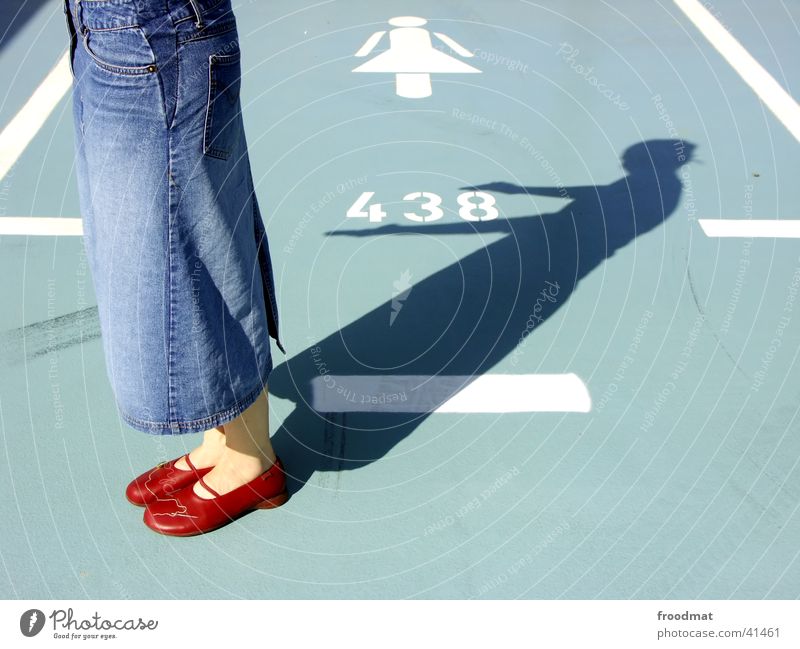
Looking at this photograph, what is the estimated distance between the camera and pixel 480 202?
358 cm

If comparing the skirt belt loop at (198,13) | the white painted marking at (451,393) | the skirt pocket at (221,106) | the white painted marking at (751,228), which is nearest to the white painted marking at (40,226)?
the white painted marking at (451,393)

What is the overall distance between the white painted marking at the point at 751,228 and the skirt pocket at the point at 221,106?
213cm

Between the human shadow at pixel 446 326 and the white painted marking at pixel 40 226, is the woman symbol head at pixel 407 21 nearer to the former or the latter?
the human shadow at pixel 446 326

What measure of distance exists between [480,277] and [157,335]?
4.81 feet

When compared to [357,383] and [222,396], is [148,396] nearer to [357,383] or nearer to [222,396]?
[222,396]

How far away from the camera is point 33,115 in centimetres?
426

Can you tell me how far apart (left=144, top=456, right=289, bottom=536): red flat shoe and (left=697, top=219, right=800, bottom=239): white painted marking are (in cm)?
201

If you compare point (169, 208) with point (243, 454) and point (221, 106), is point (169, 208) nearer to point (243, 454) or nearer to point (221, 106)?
point (221, 106)

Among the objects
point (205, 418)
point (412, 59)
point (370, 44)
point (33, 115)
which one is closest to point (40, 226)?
point (33, 115)

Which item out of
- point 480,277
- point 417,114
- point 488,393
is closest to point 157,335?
point 488,393

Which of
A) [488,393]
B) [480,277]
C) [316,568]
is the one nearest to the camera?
[316,568]

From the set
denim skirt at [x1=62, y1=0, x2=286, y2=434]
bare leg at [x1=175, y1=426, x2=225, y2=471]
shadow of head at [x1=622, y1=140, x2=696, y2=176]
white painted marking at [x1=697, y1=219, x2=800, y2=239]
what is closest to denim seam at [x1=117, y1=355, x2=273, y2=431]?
denim skirt at [x1=62, y1=0, x2=286, y2=434]

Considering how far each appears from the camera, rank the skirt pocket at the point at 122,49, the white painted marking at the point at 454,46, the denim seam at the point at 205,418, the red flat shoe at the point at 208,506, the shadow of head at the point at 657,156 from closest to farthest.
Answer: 1. the skirt pocket at the point at 122,49
2. the denim seam at the point at 205,418
3. the red flat shoe at the point at 208,506
4. the shadow of head at the point at 657,156
5. the white painted marking at the point at 454,46

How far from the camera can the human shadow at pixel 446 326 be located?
2506mm
